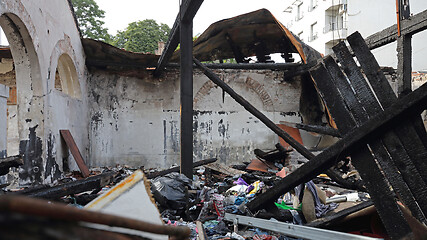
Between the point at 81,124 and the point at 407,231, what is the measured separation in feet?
25.2

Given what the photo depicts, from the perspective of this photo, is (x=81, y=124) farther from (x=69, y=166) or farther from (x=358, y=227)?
(x=358, y=227)

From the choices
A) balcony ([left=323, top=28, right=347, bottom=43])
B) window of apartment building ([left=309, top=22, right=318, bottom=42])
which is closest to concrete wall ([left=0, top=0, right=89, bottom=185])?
balcony ([left=323, top=28, right=347, bottom=43])

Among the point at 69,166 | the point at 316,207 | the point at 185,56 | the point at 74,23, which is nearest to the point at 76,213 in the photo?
the point at 316,207

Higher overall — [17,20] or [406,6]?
[406,6]

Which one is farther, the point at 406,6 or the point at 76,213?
the point at 406,6

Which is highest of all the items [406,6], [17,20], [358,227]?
[406,6]

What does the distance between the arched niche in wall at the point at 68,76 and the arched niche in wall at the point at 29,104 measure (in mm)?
1691

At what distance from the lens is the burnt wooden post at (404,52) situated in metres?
4.98

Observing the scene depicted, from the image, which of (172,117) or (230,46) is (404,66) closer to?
(230,46)

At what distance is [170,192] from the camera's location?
3434 millimetres

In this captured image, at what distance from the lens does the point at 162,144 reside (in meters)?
8.62

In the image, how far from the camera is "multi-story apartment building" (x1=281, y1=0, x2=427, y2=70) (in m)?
19.0

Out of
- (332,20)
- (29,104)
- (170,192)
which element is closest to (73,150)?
(29,104)

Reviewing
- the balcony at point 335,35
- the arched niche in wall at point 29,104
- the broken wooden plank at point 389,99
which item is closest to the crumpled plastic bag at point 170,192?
the broken wooden plank at point 389,99
